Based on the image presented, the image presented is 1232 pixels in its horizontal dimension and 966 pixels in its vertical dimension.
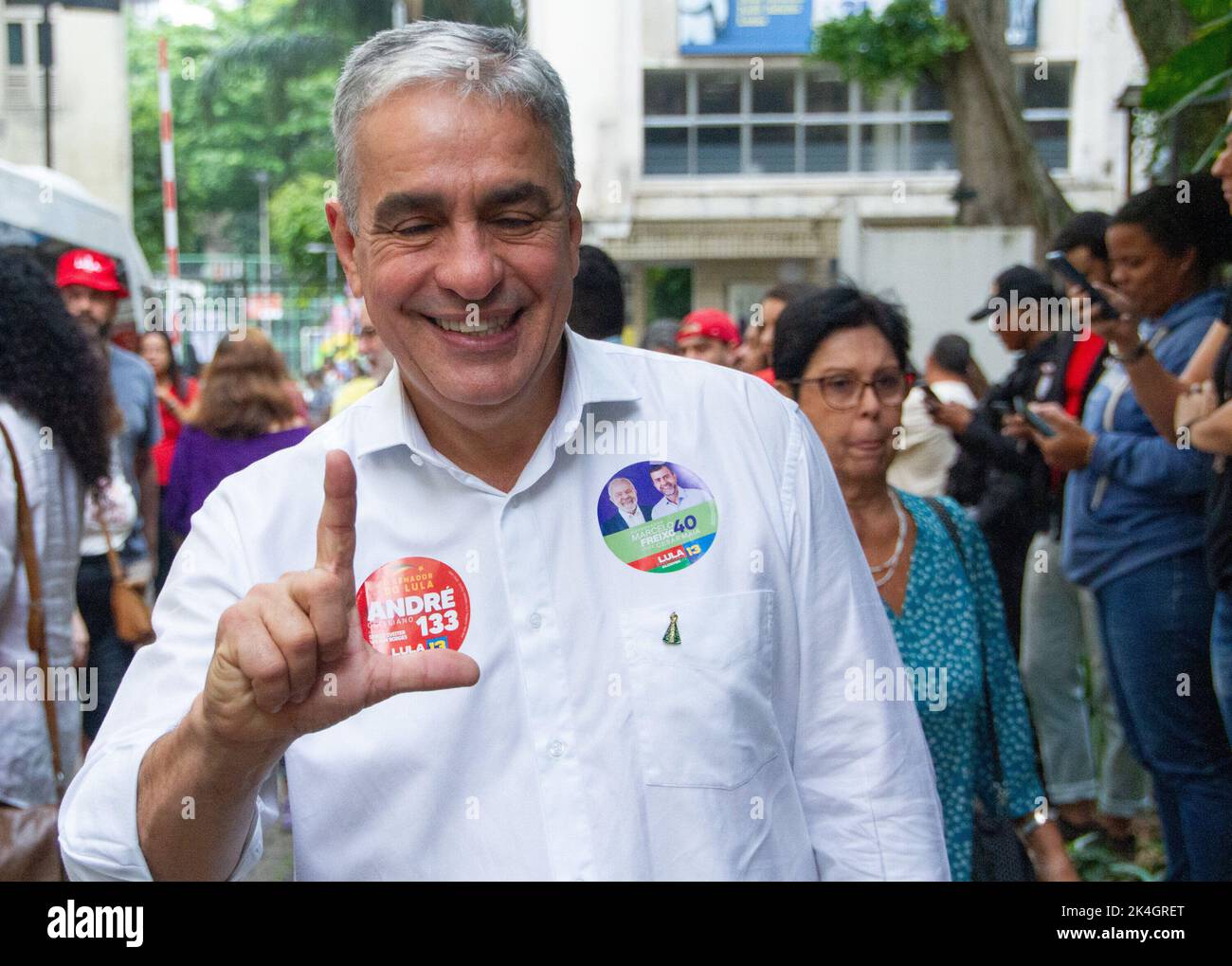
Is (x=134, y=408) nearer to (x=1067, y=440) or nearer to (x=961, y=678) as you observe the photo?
(x=1067, y=440)

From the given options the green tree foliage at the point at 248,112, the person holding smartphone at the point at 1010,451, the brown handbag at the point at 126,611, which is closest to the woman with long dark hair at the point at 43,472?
the brown handbag at the point at 126,611

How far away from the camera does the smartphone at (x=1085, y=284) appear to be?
9.37ft

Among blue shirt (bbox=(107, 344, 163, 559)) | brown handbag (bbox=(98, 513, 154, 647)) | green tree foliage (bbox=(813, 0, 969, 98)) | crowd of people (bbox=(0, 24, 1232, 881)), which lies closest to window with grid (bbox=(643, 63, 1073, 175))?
green tree foliage (bbox=(813, 0, 969, 98))

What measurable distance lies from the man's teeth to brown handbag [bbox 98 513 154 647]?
8.89ft

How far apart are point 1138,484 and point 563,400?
2.01 m

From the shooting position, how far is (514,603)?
1.47 m

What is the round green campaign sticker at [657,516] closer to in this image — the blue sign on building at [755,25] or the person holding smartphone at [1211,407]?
the person holding smartphone at [1211,407]

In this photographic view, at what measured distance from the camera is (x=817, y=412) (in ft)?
8.21

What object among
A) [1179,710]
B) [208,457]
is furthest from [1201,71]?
[208,457]

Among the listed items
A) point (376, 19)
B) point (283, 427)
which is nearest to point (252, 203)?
point (376, 19)

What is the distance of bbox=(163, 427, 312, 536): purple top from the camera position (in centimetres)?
425

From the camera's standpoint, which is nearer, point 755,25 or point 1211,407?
point 1211,407
